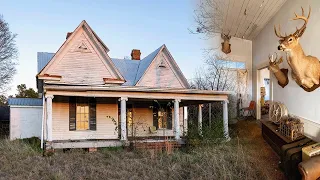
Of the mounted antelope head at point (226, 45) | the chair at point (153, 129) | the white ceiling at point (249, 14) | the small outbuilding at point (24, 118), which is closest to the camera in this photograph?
the white ceiling at point (249, 14)

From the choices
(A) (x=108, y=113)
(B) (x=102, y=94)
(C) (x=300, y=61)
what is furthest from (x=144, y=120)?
(C) (x=300, y=61)

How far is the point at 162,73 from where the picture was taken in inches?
476

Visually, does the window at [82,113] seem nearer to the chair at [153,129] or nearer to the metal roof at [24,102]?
the chair at [153,129]

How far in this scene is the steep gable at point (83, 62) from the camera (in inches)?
418

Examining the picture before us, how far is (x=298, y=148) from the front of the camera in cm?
375

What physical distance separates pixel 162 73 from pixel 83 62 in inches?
118

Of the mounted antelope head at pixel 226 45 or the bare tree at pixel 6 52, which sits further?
the bare tree at pixel 6 52

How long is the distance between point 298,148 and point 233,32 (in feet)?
11.0

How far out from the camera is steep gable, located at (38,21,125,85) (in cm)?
1062

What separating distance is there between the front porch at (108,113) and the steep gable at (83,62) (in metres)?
0.66

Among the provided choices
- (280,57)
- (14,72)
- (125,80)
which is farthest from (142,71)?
(14,72)

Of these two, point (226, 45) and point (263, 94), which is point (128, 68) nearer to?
point (226, 45)

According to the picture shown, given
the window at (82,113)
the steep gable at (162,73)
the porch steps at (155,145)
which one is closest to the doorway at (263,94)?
the porch steps at (155,145)

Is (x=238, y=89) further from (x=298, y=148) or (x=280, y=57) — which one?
(x=298, y=148)
